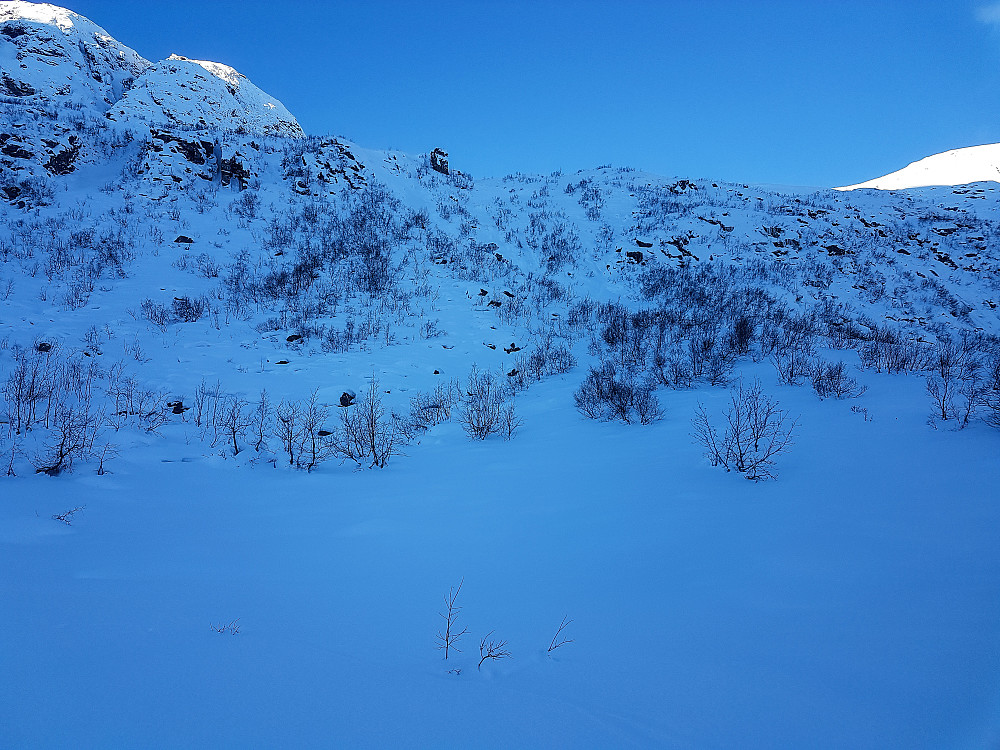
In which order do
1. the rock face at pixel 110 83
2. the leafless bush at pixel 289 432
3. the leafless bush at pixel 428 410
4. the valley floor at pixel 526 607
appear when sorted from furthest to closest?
the rock face at pixel 110 83, the leafless bush at pixel 428 410, the leafless bush at pixel 289 432, the valley floor at pixel 526 607

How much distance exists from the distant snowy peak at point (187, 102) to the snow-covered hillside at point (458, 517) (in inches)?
555

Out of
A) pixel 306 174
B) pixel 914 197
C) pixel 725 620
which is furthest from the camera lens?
pixel 914 197

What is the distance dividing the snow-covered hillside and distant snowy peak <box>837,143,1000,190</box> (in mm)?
33128

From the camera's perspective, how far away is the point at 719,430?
4.46 meters

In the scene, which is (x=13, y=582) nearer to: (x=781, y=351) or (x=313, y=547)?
(x=313, y=547)

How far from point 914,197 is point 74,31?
65.5 metres

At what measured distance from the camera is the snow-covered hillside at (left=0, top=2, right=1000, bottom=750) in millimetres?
1437

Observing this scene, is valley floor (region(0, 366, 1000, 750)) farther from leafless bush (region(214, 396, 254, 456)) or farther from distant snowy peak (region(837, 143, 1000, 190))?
distant snowy peak (region(837, 143, 1000, 190))

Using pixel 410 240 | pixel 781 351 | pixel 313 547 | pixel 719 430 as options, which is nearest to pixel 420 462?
pixel 313 547

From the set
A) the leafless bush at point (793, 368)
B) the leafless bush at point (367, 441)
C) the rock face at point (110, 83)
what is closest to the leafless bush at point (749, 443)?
the leafless bush at point (793, 368)

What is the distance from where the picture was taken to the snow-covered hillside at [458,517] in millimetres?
1437

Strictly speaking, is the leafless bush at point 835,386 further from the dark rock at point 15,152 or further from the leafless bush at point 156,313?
the dark rock at point 15,152

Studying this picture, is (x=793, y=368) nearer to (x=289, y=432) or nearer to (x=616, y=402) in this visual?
(x=616, y=402)

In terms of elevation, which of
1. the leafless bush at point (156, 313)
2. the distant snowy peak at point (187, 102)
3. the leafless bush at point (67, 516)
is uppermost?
the distant snowy peak at point (187, 102)
